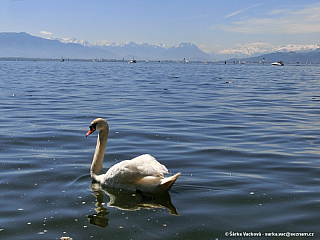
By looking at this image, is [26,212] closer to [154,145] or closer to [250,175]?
[250,175]

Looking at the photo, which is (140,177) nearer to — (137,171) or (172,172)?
(137,171)

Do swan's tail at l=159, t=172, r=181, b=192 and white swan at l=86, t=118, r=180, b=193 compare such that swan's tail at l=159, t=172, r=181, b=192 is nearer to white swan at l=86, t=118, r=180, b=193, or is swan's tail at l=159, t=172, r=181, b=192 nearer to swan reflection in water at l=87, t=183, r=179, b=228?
white swan at l=86, t=118, r=180, b=193

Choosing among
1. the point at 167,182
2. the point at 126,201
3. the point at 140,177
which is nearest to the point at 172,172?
the point at 140,177

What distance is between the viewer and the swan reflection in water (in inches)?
329

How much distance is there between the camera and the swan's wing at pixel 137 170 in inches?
352

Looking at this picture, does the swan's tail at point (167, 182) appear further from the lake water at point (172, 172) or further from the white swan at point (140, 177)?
the lake water at point (172, 172)

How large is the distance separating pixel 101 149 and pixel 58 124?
341 inches

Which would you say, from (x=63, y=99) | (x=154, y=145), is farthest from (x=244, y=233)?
(x=63, y=99)

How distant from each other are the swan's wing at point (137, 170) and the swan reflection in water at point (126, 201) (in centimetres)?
32

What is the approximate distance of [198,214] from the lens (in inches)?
325

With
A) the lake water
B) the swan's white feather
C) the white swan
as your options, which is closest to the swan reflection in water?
the lake water

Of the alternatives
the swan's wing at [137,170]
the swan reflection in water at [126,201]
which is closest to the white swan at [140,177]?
the swan's wing at [137,170]

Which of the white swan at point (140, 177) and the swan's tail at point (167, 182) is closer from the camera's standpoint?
the swan's tail at point (167, 182)

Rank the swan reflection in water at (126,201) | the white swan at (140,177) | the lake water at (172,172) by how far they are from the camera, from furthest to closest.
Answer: the white swan at (140,177) → the swan reflection in water at (126,201) → the lake water at (172,172)
